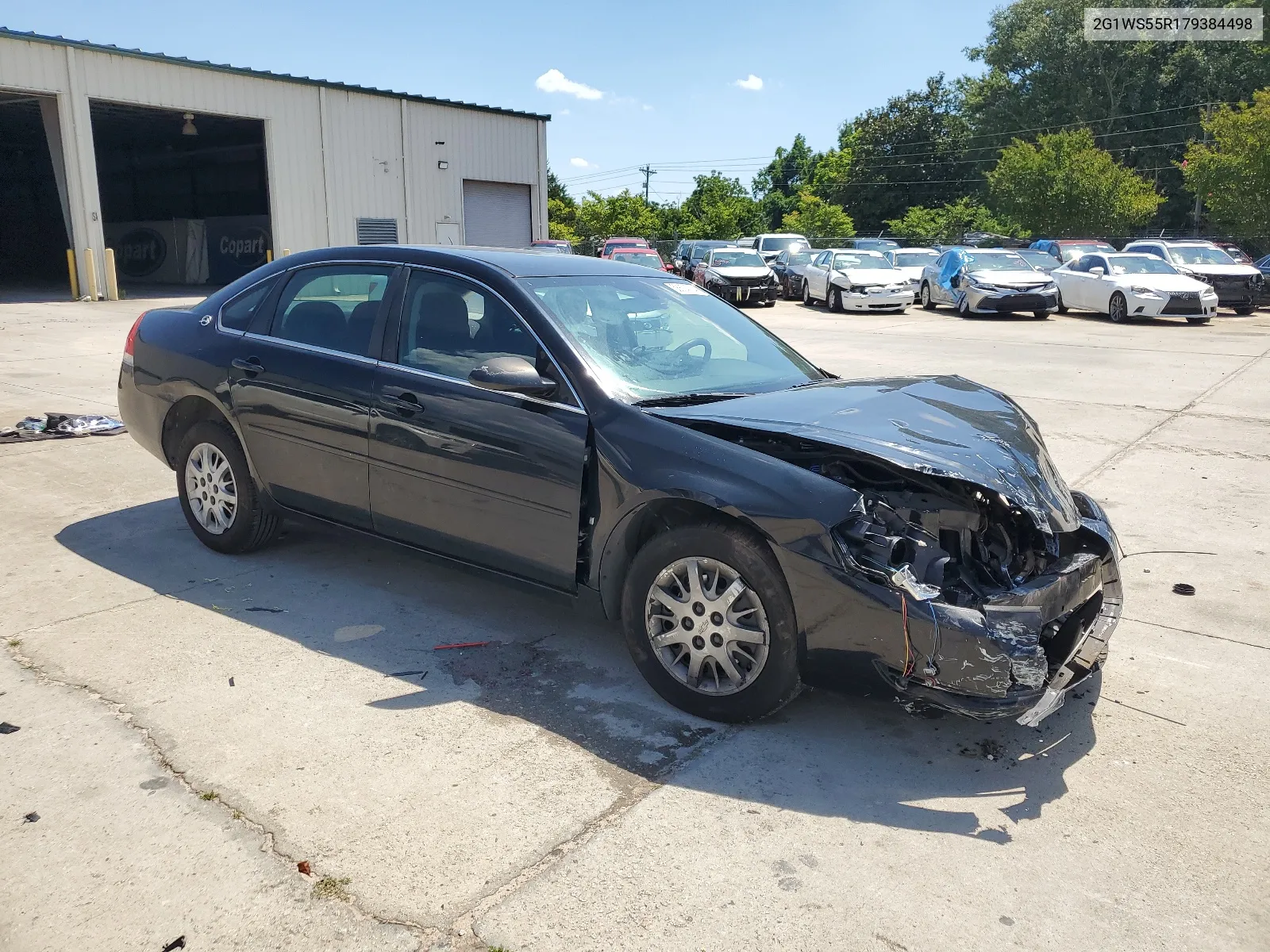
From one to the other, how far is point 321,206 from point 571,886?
29872 millimetres

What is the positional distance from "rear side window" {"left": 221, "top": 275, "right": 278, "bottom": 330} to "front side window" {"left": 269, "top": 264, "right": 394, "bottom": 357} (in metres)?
0.16

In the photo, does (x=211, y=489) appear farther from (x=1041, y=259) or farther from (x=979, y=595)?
(x=1041, y=259)

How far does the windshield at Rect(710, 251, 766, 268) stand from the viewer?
2723 centimetres

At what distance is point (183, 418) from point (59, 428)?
385 centimetres

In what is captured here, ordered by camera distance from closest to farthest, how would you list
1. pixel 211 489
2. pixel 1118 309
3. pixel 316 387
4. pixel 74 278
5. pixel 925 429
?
1. pixel 925 429
2. pixel 316 387
3. pixel 211 489
4. pixel 1118 309
5. pixel 74 278

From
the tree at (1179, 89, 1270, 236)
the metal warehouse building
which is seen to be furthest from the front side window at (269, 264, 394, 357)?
the tree at (1179, 89, 1270, 236)

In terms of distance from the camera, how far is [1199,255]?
24.7 metres

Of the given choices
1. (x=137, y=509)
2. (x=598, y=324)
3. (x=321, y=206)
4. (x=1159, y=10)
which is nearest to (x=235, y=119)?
(x=321, y=206)

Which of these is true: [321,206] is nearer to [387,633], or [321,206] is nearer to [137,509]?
[137,509]

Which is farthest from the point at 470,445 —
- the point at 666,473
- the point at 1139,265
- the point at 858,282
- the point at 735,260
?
the point at 735,260

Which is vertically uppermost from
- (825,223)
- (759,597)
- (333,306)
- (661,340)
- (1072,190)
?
(1072,190)

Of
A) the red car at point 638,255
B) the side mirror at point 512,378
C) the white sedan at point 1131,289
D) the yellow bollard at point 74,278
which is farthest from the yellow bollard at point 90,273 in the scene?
the side mirror at point 512,378

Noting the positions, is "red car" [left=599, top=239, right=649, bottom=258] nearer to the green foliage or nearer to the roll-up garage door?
the roll-up garage door

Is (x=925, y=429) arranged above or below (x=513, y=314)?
below
